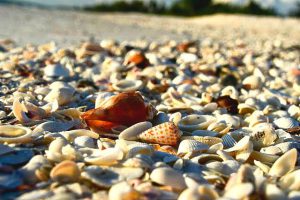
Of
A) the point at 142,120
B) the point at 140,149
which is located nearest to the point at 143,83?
the point at 142,120

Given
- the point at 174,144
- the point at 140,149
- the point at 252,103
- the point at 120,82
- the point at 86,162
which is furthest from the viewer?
the point at 120,82

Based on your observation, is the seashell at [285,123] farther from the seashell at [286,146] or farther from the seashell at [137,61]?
the seashell at [137,61]

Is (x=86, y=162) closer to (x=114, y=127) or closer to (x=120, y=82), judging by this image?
(x=114, y=127)

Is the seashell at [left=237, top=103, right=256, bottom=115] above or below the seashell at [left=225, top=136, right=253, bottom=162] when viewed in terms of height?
below

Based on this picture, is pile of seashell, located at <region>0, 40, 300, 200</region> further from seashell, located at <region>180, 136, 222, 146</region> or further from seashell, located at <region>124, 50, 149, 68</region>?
seashell, located at <region>124, 50, 149, 68</region>

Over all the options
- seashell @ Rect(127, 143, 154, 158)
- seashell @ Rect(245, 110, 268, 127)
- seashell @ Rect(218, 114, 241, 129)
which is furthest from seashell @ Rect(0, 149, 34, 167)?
seashell @ Rect(245, 110, 268, 127)
